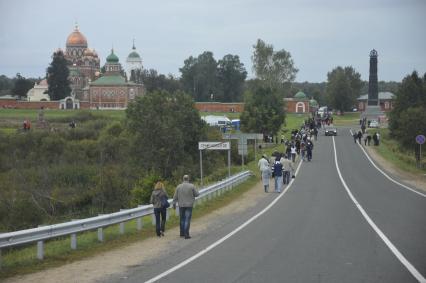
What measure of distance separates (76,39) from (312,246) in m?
169

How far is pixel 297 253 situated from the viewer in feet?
46.3

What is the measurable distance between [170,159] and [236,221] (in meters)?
32.6

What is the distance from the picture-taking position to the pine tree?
496 feet

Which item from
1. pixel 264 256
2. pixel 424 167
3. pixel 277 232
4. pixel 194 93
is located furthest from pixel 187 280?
pixel 194 93

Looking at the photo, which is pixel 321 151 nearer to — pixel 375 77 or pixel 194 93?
pixel 375 77

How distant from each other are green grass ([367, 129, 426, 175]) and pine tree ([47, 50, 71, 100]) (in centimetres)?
8538

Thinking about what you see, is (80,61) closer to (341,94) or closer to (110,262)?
(341,94)

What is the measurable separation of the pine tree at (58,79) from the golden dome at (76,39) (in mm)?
22696

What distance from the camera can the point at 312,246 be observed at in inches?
595

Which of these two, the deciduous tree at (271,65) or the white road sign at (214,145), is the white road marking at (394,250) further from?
the deciduous tree at (271,65)

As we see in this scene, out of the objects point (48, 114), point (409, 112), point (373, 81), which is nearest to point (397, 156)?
point (409, 112)

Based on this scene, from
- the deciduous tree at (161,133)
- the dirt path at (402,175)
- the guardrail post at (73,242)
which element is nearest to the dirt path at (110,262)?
the guardrail post at (73,242)

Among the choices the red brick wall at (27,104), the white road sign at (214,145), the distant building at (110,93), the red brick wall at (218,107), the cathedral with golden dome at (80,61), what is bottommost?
the white road sign at (214,145)

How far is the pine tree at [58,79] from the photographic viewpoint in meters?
151
